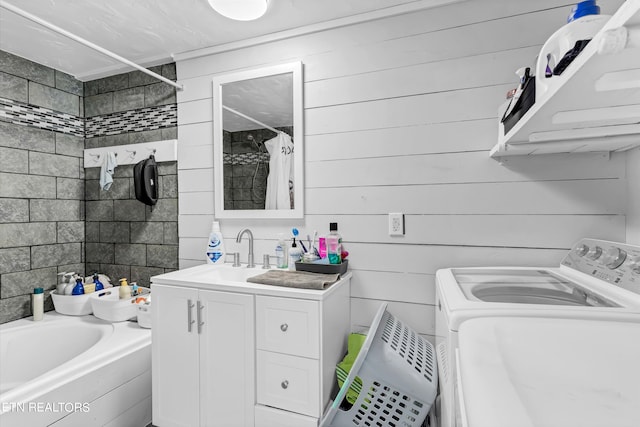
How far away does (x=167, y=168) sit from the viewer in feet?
7.57

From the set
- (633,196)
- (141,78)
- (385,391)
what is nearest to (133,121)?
(141,78)

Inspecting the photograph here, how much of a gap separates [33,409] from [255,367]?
92cm

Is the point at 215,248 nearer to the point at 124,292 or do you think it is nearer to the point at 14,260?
the point at 124,292

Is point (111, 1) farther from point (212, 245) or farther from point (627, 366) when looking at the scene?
point (627, 366)

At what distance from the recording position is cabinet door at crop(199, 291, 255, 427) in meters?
1.50

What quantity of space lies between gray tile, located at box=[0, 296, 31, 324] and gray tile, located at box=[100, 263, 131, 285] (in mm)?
469

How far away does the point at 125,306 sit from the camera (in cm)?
216

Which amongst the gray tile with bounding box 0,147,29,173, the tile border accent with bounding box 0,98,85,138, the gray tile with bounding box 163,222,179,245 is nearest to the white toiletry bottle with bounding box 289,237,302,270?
the gray tile with bounding box 163,222,179,245

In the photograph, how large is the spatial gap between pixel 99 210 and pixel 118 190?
255 millimetres

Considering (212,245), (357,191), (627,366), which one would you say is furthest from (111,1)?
(627,366)

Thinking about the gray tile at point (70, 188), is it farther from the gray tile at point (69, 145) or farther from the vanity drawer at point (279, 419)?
the vanity drawer at point (279, 419)

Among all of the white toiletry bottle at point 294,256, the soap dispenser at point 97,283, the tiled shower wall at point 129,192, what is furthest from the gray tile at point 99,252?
the white toiletry bottle at point 294,256

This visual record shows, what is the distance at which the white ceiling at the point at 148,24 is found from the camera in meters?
1.70

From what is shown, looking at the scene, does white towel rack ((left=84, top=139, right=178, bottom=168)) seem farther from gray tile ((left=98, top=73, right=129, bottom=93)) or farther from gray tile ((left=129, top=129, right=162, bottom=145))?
gray tile ((left=98, top=73, right=129, bottom=93))
